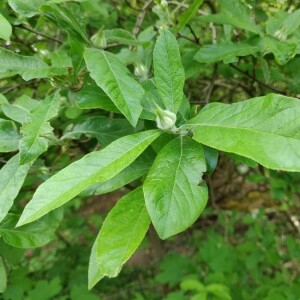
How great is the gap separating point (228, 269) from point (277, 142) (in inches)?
69.5

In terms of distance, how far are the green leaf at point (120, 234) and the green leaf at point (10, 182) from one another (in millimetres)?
243

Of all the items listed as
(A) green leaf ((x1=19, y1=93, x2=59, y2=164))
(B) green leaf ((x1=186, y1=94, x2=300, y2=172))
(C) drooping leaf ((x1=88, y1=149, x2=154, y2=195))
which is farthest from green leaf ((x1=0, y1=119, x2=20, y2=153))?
(B) green leaf ((x1=186, y1=94, x2=300, y2=172))

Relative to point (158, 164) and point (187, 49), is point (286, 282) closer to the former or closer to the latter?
point (187, 49)

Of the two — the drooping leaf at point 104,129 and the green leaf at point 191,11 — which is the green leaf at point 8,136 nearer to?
the drooping leaf at point 104,129

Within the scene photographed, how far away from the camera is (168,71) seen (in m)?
0.93

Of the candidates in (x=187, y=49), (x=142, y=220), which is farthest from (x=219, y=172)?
(x=142, y=220)

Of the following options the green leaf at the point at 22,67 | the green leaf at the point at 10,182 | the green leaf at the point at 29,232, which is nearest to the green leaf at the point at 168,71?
the green leaf at the point at 22,67

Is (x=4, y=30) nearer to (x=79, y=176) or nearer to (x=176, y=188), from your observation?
(x=79, y=176)

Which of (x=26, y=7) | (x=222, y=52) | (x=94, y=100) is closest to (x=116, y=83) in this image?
(x=94, y=100)

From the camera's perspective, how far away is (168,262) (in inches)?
103

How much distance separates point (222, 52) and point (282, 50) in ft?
0.65

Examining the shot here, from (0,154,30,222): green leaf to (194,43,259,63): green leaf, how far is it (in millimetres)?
585

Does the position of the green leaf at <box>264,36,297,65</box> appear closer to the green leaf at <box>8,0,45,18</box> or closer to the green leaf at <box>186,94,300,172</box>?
the green leaf at <box>186,94,300,172</box>

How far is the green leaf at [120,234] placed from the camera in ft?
2.55
